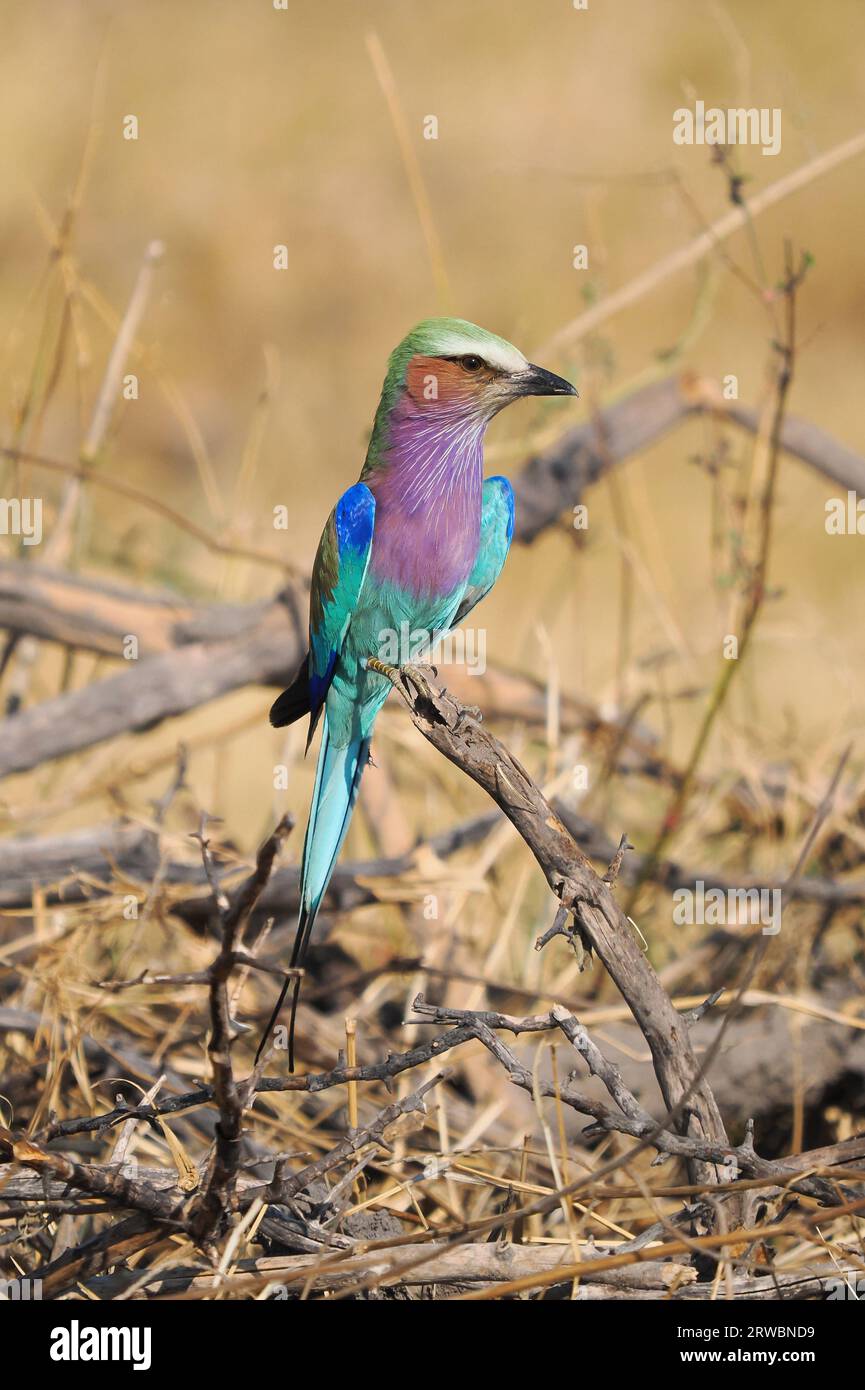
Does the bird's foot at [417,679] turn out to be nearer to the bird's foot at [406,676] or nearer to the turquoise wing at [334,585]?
the bird's foot at [406,676]

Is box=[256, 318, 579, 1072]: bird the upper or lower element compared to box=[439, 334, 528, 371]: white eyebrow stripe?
lower

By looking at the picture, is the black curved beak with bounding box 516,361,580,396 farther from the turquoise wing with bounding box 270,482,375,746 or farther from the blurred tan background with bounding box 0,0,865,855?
the blurred tan background with bounding box 0,0,865,855

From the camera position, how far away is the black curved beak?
194cm

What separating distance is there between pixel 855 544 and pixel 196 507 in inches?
143

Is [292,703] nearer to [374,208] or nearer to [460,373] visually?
[460,373]

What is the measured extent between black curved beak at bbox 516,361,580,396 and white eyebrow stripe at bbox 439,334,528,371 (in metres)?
0.02

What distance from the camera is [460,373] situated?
201cm

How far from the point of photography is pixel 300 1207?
1.73 metres

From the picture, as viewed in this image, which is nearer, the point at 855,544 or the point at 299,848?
the point at 299,848

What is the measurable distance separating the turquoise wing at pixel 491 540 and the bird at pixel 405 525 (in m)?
0.12

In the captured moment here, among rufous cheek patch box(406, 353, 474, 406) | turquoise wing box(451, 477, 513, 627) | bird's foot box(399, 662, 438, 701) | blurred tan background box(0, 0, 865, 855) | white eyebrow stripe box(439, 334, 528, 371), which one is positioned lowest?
bird's foot box(399, 662, 438, 701)

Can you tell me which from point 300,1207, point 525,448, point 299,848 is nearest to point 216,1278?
point 300,1207

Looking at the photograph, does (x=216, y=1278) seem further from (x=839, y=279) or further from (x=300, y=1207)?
(x=839, y=279)

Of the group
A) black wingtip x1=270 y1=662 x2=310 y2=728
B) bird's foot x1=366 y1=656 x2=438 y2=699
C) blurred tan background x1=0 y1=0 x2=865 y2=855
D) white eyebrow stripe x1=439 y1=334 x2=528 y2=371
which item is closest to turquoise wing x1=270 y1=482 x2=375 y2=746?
black wingtip x1=270 y1=662 x2=310 y2=728
